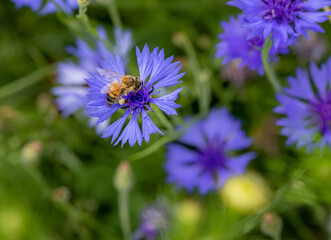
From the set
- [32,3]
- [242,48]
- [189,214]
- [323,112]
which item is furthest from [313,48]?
[32,3]

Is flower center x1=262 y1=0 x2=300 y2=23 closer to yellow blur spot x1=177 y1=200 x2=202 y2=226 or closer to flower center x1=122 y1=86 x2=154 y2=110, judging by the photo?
flower center x1=122 y1=86 x2=154 y2=110

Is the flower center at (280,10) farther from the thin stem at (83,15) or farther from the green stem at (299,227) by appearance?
the green stem at (299,227)

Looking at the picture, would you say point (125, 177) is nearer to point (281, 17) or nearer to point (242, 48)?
point (242, 48)

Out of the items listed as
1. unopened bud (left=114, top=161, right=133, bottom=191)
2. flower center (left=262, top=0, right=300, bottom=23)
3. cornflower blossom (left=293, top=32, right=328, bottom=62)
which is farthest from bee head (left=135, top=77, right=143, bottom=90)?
cornflower blossom (left=293, top=32, right=328, bottom=62)

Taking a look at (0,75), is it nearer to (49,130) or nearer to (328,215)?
(49,130)

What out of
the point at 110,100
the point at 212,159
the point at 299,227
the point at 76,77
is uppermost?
the point at 76,77

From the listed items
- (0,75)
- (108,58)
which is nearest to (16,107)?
(0,75)
